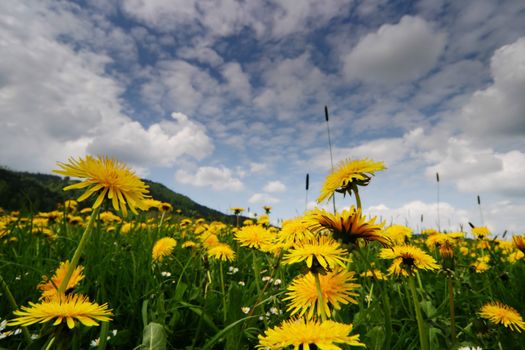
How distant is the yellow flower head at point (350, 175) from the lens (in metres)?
1.83

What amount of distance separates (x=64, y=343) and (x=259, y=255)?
3.04m

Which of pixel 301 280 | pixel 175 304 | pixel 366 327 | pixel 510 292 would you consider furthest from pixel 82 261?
pixel 510 292

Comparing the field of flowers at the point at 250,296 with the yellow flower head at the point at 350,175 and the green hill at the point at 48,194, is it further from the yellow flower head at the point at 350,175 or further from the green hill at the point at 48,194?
the green hill at the point at 48,194

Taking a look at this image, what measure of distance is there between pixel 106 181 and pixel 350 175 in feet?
4.32

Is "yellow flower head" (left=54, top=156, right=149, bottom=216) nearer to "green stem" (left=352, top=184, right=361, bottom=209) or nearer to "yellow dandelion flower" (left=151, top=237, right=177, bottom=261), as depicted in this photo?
"green stem" (left=352, top=184, right=361, bottom=209)

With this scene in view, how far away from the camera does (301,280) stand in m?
1.52

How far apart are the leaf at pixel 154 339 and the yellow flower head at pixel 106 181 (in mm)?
554

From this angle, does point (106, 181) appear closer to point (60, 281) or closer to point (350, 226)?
point (60, 281)

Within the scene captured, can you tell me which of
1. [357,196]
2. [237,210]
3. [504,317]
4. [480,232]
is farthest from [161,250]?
[480,232]

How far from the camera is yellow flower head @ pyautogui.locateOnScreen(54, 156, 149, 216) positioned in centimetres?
132

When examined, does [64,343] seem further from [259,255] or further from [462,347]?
[259,255]

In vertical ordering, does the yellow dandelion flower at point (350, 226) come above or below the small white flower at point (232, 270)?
above

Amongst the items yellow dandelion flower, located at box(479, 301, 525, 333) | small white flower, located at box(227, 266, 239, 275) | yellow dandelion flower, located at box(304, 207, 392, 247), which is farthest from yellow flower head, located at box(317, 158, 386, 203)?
small white flower, located at box(227, 266, 239, 275)

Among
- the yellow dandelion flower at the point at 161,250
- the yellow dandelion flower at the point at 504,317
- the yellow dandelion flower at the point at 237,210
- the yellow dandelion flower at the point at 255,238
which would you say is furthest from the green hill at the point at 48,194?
the yellow dandelion flower at the point at 504,317
